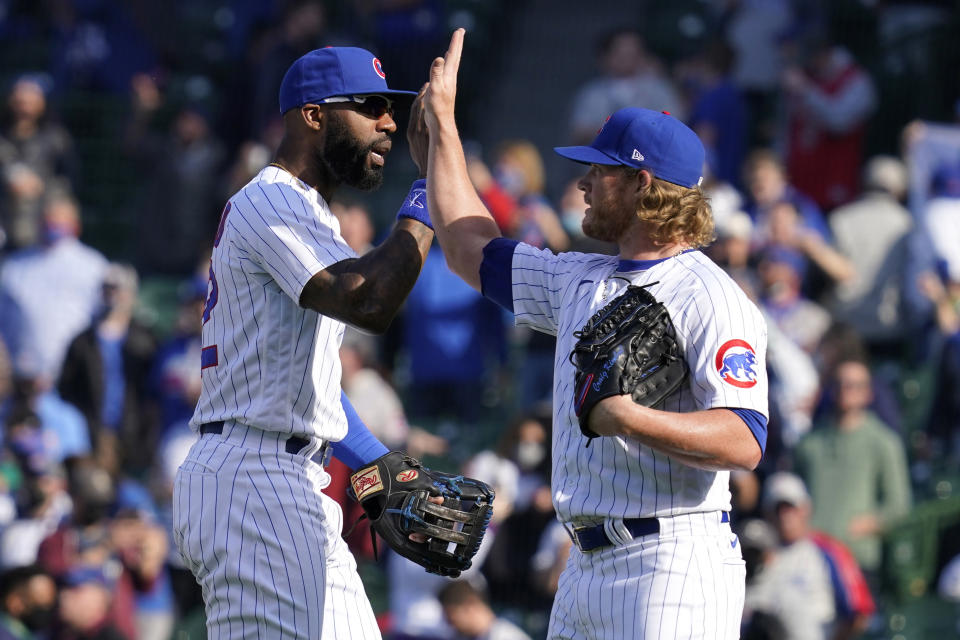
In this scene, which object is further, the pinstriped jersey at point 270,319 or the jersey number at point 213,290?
the jersey number at point 213,290

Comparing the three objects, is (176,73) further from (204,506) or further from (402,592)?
(204,506)

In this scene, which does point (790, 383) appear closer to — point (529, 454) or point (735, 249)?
point (735, 249)

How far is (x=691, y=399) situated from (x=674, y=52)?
337 inches

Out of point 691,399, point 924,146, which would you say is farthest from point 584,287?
point 924,146

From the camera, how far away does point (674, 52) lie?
12.2 meters

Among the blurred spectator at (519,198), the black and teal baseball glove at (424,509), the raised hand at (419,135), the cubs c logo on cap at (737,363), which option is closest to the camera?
the cubs c logo on cap at (737,363)

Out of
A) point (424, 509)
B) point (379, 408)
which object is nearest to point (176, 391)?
point (379, 408)

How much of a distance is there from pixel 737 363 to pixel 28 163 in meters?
8.75

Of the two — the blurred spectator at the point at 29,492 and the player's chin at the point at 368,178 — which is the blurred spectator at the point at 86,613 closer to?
the blurred spectator at the point at 29,492

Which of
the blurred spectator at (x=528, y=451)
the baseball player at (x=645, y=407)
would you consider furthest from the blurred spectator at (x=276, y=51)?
the baseball player at (x=645, y=407)

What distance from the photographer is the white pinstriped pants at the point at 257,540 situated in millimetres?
4086

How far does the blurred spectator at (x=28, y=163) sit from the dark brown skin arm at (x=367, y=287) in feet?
25.0

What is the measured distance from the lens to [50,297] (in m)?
10.4

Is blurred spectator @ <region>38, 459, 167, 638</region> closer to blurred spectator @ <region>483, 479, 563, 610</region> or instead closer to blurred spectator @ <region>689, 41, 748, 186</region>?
blurred spectator @ <region>483, 479, 563, 610</region>
